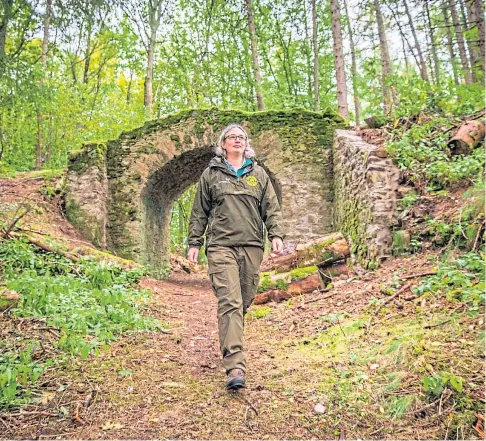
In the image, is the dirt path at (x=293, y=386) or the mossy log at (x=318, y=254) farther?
the mossy log at (x=318, y=254)

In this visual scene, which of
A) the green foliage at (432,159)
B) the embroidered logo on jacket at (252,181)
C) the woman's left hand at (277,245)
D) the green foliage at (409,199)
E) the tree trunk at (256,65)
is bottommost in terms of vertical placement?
the woman's left hand at (277,245)

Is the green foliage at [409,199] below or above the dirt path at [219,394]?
Answer: above

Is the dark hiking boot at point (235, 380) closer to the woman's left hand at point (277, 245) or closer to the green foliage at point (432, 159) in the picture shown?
the woman's left hand at point (277, 245)

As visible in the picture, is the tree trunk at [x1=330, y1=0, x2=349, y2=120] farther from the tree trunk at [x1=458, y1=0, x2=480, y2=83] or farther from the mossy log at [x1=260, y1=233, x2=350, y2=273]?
the mossy log at [x1=260, y1=233, x2=350, y2=273]

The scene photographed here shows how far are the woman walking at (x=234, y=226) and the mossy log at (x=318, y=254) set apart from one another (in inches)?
102

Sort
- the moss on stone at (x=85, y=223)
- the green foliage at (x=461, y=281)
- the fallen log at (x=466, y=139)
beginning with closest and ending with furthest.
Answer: the green foliage at (x=461, y=281), the fallen log at (x=466, y=139), the moss on stone at (x=85, y=223)

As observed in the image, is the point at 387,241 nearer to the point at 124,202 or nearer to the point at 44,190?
the point at 124,202

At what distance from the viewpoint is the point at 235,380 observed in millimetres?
2576

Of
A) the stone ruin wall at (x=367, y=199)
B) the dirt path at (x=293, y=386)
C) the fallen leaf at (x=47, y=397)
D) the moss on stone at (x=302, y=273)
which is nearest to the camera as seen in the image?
the dirt path at (x=293, y=386)

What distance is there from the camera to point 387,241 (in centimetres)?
539

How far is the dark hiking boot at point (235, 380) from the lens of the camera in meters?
2.57

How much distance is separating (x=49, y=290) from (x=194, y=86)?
15.8 metres

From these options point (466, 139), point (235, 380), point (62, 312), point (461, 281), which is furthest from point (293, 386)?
point (466, 139)

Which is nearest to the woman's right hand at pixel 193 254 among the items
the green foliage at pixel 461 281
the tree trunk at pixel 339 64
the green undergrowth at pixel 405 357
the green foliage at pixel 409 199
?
the green undergrowth at pixel 405 357
